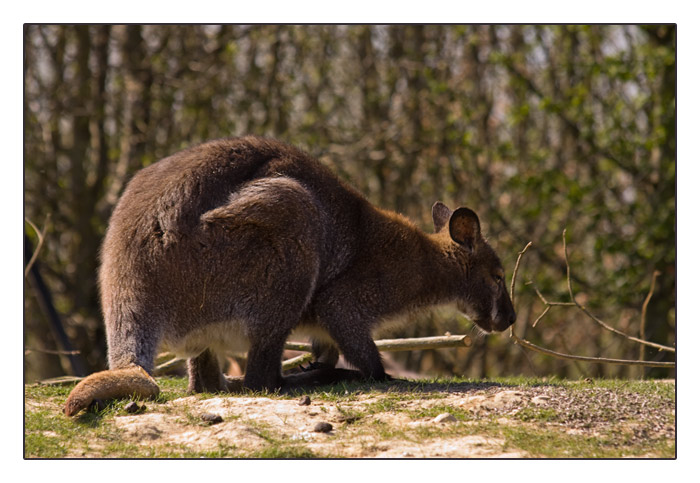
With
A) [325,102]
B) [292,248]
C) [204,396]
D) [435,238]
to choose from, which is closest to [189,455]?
[204,396]

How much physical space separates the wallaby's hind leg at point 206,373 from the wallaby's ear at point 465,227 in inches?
98.0

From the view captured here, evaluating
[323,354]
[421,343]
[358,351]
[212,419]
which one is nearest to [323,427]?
[212,419]

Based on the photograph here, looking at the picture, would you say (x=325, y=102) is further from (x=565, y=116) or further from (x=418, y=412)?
(x=418, y=412)

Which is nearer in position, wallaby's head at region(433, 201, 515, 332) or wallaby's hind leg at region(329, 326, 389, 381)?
wallaby's hind leg at region(329, 326, 389, 381)

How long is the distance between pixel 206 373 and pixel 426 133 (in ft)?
29.6

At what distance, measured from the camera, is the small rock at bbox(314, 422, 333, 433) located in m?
5.49

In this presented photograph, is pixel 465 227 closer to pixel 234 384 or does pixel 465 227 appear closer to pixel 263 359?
pixel 263 359

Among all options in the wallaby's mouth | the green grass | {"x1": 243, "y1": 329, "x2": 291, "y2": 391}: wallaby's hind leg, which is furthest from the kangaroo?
the wallaby's mouth

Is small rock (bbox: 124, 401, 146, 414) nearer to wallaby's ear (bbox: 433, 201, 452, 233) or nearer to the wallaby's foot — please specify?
the wallaby's foot

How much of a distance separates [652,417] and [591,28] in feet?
33.0

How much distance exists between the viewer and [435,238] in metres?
8.16

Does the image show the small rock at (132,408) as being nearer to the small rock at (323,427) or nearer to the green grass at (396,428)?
the green grass at (396,428)

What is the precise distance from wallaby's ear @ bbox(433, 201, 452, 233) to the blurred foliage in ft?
15.4

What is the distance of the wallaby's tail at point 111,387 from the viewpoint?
5.75 m
